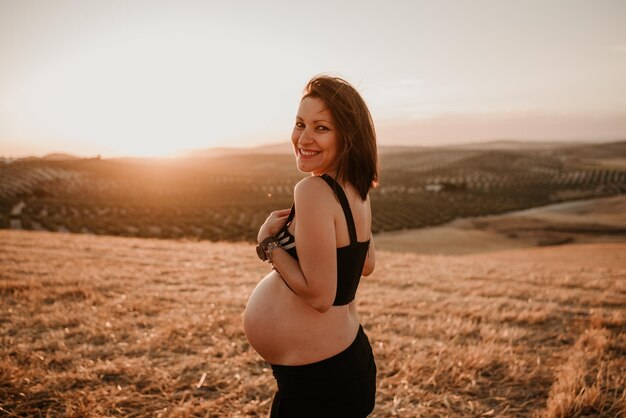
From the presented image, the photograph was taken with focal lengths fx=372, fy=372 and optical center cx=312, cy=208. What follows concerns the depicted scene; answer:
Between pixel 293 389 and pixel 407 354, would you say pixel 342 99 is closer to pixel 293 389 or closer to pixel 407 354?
pixel 293 389

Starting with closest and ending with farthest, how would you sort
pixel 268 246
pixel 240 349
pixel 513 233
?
pixel 268 246
pixel 240 349
pixel 513 233

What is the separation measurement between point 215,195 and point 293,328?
2831 inches

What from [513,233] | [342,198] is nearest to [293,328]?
[342,198]

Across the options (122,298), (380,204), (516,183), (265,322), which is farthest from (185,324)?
(516,183)

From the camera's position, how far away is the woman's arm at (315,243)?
5.04ft

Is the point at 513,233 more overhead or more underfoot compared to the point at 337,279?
more underfoot

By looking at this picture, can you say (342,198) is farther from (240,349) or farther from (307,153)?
(240,349)

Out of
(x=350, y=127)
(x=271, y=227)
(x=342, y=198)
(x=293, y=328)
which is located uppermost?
(x=350, y=127)

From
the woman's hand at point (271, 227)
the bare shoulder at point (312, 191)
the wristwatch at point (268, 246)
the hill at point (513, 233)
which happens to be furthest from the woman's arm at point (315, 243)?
the hill at point (513, 233)

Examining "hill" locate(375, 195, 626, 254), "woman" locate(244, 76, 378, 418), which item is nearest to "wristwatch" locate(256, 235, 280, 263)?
"woman" locate(244, 76, 378, 418)

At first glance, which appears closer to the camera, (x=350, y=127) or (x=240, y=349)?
(x=350, y=127)

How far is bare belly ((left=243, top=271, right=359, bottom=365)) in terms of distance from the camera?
1.79 meters

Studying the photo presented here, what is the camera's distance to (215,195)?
71.2 meters

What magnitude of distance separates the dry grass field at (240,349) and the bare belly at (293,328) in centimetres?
160
